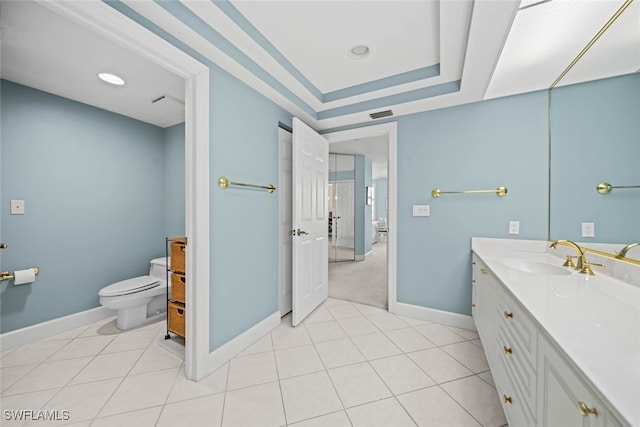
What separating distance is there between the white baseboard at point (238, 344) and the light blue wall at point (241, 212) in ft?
0.14

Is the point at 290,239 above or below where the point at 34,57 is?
below

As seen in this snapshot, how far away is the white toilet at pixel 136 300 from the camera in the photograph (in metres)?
2.21

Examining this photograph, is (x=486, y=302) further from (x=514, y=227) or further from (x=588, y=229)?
(x=514, y=227)

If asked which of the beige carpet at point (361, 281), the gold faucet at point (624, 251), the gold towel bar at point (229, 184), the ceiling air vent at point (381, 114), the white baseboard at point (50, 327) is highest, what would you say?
the ceiling air vent at point (381, 114)

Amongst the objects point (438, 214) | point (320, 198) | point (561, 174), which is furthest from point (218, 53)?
point (561, 174)

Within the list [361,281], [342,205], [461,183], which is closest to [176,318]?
[361,281]

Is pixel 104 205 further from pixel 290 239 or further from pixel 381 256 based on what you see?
pixel 381 256

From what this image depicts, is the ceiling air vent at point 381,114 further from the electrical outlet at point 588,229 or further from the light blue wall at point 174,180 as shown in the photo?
the light blue wall at point 174,180

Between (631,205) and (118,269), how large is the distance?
4291 millimetres

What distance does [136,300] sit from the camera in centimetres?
230

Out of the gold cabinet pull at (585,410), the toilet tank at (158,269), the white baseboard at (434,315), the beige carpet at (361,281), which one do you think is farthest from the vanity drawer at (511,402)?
the toilet tank at (158,269)

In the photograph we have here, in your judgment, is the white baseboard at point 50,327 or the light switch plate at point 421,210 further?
the light switch plate at point 421,210

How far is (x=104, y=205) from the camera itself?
265cm

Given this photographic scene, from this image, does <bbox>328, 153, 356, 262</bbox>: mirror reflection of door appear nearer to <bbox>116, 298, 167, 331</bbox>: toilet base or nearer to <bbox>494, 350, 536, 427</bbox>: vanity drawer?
<bbox>116, 298, 167, 331</bbox>: toilet base
